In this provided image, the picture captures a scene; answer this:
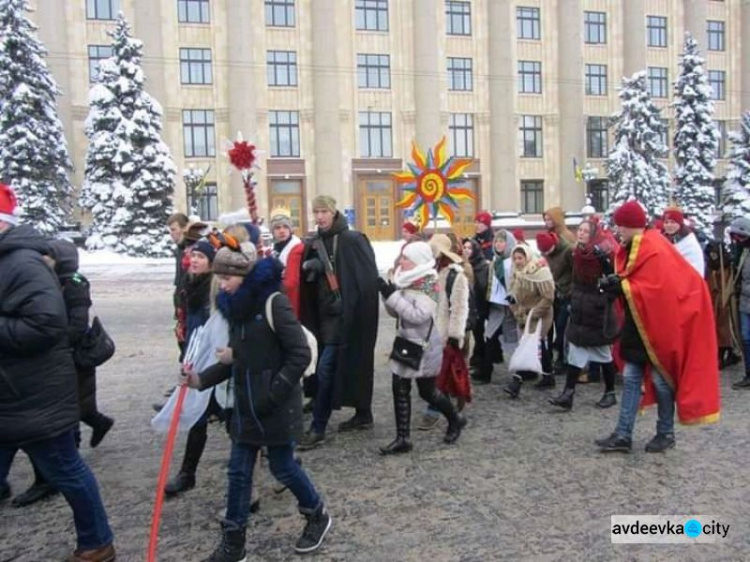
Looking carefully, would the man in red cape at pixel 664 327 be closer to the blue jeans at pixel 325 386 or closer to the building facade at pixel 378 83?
the blue jeans at pixel 325 386

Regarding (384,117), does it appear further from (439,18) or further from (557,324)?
(557,324)

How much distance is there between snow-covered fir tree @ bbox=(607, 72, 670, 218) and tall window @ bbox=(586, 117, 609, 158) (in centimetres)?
453

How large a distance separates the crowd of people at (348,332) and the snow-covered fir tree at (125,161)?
27.3 metres

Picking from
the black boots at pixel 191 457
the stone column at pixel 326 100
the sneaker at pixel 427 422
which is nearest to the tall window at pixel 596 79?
the stone column at pixel 326 100

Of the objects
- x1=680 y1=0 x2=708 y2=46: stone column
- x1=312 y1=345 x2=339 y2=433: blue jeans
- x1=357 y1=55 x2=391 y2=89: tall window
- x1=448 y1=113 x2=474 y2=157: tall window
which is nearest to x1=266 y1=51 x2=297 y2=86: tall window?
x1=357 y1=55 x2=391 y2=89: tall window

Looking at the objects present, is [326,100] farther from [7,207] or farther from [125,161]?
[7,207]

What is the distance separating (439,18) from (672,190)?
59.9 feet

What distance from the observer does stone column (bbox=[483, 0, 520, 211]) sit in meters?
46.2

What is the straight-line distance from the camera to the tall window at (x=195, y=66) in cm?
4216

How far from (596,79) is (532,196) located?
9.37 metres

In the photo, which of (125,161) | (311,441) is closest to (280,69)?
(125,161)

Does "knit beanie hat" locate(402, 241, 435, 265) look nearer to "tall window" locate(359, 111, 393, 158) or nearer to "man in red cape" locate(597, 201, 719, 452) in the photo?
"man in red cape" locate(597, 201, 719, 452)

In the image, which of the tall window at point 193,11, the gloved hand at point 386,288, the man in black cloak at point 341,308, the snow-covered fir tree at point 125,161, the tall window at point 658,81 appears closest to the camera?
the gloved hand at point 386,288

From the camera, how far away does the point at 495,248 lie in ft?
26.6
